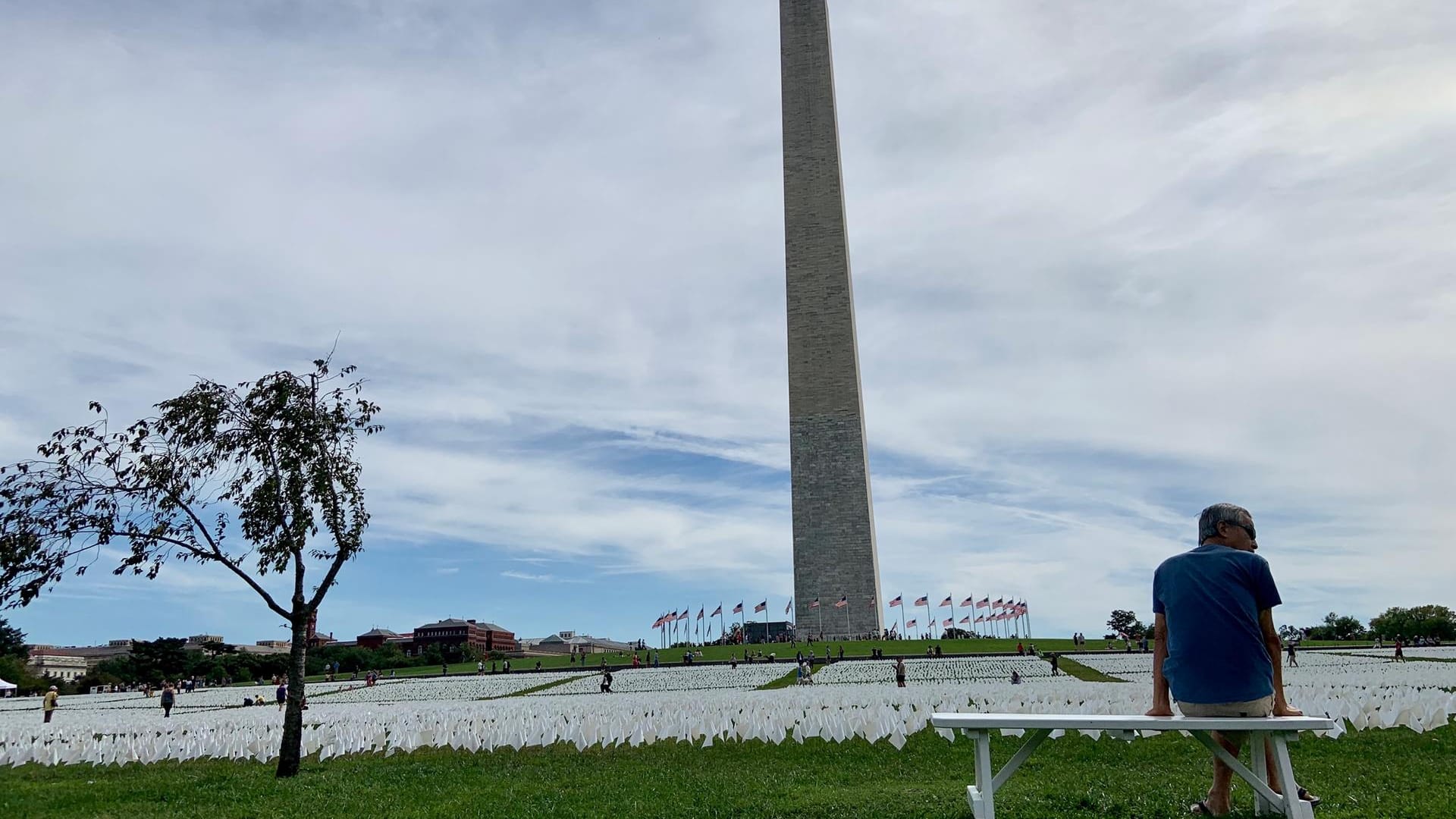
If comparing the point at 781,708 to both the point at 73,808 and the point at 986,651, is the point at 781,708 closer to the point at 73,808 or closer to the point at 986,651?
the point at 73,808

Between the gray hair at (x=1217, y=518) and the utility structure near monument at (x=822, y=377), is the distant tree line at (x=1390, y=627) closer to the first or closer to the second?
the utility structure near monument at (x=822, y=377)

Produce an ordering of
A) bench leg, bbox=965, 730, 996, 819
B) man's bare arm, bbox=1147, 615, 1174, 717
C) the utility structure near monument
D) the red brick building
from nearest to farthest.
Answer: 1. man's bare arm, bbox=1147, 615, 1174, 717
2. bench leg, bbox=965, 730, 996, 819
3. the utility structure near monument
4. the red brick building

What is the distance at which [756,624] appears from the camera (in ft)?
323

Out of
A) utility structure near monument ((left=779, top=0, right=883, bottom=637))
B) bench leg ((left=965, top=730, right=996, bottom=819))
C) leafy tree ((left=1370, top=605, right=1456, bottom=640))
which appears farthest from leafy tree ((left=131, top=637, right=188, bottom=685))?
leafy tree ((left=1370, top=605, right=1456, bottom=640))

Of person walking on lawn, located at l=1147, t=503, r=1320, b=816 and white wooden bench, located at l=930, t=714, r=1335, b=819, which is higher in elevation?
person walking on lawn, located at l=1147, t=503, r=1320, b=816

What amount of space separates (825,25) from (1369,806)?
65.2 metres

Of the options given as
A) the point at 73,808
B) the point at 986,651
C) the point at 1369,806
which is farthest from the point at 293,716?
the point at 986,651

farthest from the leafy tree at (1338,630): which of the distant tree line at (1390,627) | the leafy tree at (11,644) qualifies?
the leafy tree at (11,644)

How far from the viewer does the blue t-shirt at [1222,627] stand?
5.22 meters

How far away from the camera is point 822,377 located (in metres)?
62.6

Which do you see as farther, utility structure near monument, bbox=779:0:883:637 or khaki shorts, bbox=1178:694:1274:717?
utility structure near monument, bbox=779:0:883:637

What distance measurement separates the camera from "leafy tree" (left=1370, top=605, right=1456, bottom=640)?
67000 millimetres

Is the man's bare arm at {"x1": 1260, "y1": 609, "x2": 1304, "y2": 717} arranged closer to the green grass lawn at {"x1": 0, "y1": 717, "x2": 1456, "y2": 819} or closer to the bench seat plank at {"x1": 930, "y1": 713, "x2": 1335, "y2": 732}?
the bench seat plank at {"x1": 930, "y1": 713, "x2": 1335, "y2": 732}

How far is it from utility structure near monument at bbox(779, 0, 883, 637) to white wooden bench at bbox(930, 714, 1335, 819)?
55.7 m
